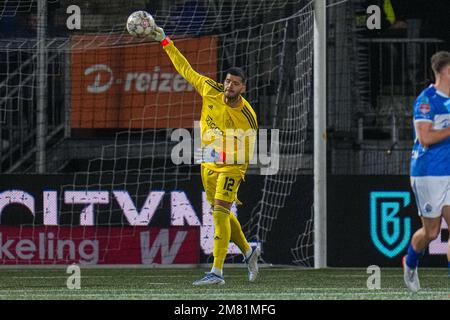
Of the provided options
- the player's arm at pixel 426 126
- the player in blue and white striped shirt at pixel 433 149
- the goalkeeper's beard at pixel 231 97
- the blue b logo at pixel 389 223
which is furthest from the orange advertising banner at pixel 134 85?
the player's arm at pixel 426 126

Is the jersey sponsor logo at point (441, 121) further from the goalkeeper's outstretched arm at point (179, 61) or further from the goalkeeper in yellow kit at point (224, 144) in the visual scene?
the goalkeeper's outstretched arm at point (179, 61)

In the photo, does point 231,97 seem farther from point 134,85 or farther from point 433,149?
point 134,85

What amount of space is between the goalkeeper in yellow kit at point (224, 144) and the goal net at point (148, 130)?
2622 mm

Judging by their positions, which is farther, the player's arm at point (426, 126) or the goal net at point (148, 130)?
the goal net at point (148, 130)

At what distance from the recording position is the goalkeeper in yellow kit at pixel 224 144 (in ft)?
38.2

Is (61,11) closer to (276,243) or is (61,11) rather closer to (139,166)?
(139,166)

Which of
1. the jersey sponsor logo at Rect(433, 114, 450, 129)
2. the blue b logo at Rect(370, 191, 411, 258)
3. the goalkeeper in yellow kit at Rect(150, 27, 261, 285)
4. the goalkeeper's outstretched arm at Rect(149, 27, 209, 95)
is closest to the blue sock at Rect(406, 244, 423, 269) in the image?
the jersey sponsor logo at Rect(433, 114, 450, 129)

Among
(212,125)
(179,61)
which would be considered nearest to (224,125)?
(212,125)

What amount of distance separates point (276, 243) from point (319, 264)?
704mm

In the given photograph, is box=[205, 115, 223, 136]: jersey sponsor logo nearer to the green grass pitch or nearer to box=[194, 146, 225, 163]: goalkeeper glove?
box=[194, 146, 225, 163]: goalkeeper glove

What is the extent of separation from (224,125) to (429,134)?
8.73ft

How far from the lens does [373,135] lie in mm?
16359

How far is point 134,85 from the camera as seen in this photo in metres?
16.2

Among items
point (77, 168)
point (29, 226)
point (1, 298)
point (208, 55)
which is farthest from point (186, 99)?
point (1, 298)
